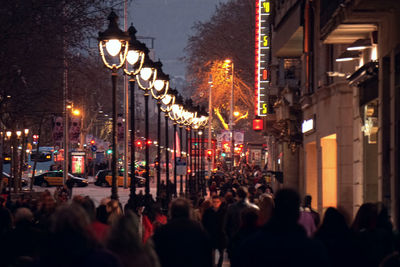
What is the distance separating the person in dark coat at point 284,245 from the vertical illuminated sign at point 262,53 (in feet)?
143

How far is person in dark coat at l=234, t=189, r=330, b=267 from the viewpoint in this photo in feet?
23.7

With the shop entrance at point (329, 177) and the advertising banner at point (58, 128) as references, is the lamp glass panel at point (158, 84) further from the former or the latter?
the advertising banner at point (58, 128)

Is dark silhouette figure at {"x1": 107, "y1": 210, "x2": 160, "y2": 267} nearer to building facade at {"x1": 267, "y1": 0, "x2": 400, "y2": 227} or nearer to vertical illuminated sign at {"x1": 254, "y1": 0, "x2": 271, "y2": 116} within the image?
building facade at {"x1": 267, "y1": 0, "x2": 400, "y2": 227}

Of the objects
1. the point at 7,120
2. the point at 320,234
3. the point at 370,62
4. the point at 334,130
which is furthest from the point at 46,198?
the point at 7,120

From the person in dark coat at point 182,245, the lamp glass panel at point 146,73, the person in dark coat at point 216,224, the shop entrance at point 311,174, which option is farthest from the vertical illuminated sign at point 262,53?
the person in dark coat at point 182,245

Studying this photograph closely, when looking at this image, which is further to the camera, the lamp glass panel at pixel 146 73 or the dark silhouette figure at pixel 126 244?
the lamp glass panel at pixel 146 73

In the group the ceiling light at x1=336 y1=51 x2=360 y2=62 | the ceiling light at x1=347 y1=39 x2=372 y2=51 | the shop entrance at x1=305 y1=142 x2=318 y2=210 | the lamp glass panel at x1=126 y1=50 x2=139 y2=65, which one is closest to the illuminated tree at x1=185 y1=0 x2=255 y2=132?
the shop entrance at x1=305 y1=142 x2=318 y2=210

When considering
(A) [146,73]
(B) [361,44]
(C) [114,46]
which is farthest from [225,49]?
(C) [114,46]

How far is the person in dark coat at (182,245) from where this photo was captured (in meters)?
Result: 10.4

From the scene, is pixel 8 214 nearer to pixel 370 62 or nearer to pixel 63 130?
pixel 370 62

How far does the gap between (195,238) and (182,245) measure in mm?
157

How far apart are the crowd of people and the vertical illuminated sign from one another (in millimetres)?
33664

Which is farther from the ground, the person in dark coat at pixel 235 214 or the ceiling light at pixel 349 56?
the ceiling light at pixel 349 56

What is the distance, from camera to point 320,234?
34.0 ft
